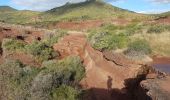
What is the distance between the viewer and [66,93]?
56.7ft

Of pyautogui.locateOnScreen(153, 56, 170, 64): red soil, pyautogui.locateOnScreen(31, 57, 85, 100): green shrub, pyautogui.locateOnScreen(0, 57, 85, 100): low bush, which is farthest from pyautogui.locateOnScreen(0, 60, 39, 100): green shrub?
pyautogui.locateOnScreen(153, 56, 170, 64): red soil

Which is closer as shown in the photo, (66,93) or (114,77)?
(66,93)

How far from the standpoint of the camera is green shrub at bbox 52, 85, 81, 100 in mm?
17047

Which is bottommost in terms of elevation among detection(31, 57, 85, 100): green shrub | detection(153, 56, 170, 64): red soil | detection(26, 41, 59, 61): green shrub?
detection(153, 56, 170, 64): red soil

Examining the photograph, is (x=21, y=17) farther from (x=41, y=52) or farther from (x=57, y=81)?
(x=57, y=81)

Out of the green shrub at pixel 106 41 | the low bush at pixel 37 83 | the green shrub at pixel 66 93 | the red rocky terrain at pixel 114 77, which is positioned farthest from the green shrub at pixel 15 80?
the green shrub at pixel 106 41

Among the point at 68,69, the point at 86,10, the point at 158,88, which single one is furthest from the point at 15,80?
the point at 86,10

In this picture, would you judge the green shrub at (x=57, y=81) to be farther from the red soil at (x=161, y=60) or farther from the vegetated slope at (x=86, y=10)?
the vegetated slope at (x=86, y=10)

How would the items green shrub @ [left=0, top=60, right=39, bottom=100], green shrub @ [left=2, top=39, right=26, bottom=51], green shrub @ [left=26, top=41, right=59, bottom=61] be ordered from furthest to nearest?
1. green shrub @ [left=2, top=39, right=26, bottom=51]
2. green shrub @ [left=26, top=41, right=59, bottom=61]
3. green shrub @ [left=0, top=60, right=39, bottom=100]

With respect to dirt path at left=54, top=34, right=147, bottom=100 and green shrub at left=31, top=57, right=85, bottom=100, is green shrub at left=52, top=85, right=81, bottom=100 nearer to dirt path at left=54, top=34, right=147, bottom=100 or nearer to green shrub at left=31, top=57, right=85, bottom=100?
green shrub at left=31, top=57, right=85, bottom=100

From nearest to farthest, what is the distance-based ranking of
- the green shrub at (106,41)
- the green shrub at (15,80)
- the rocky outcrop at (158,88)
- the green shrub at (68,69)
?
1. the rocky outcrop at (158,88)
2. the green shrub at (15,80)
3. the green shrub at (68,69)
4. the green shrub at (106,41)

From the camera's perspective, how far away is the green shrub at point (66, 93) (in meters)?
17.0

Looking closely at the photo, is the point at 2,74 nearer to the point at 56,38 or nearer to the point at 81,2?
the point at 56,38

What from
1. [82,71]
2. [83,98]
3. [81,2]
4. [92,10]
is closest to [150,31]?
[82,71]
